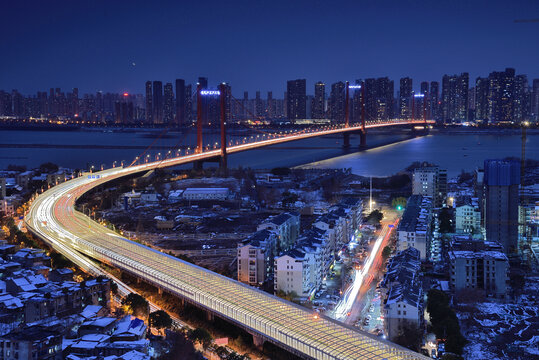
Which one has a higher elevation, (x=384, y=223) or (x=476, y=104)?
(x=476, y=104)

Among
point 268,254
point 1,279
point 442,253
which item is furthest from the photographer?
point 442,253

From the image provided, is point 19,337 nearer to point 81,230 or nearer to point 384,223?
point 81,230

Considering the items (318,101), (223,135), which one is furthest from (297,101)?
(223,135)

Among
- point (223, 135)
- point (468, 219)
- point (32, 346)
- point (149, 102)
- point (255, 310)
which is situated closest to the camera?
point (32, 346)

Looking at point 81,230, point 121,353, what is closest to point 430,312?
point 121,353

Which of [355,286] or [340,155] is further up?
[340,155]

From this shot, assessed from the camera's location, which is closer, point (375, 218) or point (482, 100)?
point (375, 218)

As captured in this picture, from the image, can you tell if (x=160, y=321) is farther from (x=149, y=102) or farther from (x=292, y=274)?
(x=149, y=102)
